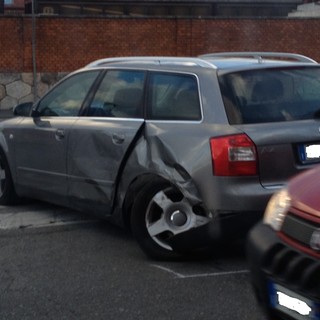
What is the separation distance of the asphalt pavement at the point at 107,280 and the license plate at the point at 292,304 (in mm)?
1029

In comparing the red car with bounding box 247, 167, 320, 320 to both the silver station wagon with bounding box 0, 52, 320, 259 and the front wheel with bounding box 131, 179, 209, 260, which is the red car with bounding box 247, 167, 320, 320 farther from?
the front wheel with bounding box 131, 179, 209, 260

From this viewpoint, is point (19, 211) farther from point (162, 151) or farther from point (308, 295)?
point (308, 295)

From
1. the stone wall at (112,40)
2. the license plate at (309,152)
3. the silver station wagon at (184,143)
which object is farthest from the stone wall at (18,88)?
the license plate at (309,152)

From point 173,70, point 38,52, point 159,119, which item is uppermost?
point 173,70

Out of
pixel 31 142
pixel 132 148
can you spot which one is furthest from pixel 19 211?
pixel 132 148

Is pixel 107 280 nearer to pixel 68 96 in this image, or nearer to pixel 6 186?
pixel 68 96

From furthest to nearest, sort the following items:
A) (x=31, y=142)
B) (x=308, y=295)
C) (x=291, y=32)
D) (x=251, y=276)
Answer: (x=291, y=32) < (x=31, y=142) < (x=251, y=276) < (x=308, y=295)

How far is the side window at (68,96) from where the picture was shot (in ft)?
21.8

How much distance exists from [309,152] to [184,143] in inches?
36.2

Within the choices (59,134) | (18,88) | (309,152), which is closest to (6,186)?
(59,134)

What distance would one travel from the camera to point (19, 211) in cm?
766

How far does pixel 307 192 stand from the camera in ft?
11.8

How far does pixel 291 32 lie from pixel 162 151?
1910 centimetres

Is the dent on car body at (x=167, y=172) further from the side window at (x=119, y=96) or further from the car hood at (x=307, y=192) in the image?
the car hood at (x=307, y=192)
